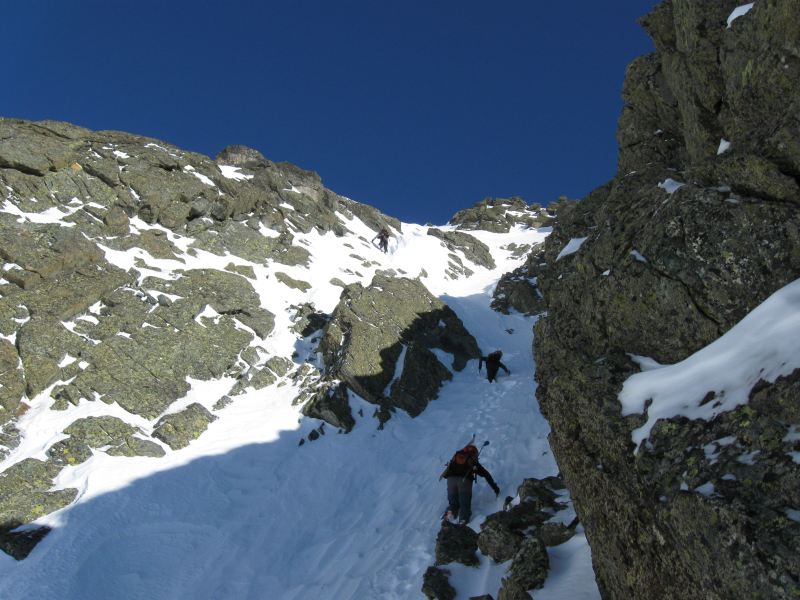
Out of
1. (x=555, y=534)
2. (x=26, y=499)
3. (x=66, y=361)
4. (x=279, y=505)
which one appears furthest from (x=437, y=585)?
(x=66, y=361)

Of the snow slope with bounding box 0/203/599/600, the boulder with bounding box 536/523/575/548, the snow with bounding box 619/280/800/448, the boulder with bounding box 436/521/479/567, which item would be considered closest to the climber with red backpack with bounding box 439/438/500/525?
the snow slope with bounding box 0/203/599/600

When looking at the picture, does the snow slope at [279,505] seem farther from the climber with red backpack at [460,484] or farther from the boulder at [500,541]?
the climber with red backpack at [460,484]

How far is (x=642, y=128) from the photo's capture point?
1306 cm

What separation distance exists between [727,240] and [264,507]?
1310cm

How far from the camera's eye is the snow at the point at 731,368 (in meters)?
4.91

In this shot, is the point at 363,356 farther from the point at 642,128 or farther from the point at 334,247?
the point at 334,247

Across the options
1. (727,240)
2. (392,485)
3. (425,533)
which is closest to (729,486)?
(727,240)

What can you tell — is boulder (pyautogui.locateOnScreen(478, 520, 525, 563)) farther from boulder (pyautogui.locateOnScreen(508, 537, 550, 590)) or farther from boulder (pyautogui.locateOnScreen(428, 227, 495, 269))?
boulder (pyautogui.locateOnScreen(428, 227, 495, 269))

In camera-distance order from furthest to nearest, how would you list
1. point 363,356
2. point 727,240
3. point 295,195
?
point 295,195
point 363,356
point 727,240

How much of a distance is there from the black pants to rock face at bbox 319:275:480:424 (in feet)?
24.4

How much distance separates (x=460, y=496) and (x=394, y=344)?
1085cm

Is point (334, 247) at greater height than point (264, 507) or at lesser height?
greater

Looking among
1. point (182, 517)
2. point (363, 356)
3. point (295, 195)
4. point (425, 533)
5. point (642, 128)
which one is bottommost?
point (425, 533)

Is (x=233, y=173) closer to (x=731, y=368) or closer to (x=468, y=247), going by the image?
(x=468, y=247)
